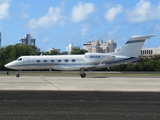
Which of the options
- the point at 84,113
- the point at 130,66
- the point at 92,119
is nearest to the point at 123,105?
the point at 84,113

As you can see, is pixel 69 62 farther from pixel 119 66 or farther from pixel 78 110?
pixel 119 66

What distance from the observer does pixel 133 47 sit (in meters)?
45.4

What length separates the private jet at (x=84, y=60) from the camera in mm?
44750

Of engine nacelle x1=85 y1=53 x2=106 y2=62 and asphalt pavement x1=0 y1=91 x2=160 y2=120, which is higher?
engine nacelle x1=85 y1=53 x2=106 y2=62

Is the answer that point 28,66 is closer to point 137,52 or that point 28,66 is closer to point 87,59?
point 87,59

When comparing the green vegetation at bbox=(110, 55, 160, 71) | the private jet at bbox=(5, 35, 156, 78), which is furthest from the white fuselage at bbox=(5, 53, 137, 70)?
the green vegetation at bbox=(110, 55, 160, 71)

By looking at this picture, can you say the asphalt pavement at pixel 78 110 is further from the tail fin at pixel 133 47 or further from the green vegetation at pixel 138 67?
the green vegetation at pixel 138 67

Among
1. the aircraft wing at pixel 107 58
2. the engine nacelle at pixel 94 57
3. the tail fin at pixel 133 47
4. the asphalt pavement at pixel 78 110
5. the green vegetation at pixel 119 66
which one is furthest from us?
the green vegetation at pixel 119 66

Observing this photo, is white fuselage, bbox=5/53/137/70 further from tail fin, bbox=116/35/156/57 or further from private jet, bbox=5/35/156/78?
tail fin, bbox=116/35/156/57

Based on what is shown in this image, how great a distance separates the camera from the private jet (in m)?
44.8

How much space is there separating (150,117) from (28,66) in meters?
36.0

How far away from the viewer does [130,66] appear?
86.8m

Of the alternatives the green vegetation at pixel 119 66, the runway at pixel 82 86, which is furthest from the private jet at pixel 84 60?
the green vegetation at pixel 119 66

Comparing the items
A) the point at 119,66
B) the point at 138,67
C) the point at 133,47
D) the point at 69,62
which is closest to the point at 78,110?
the point at 69,62
